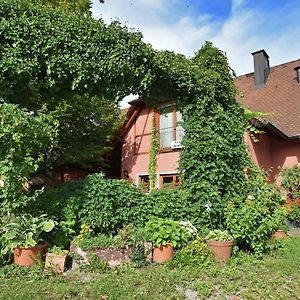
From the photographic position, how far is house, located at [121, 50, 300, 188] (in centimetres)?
1123

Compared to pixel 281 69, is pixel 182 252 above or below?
below

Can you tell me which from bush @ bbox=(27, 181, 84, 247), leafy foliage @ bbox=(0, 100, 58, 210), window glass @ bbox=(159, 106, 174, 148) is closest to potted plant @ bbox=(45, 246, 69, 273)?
bush @ bbox=(27, 181, 84, 247)

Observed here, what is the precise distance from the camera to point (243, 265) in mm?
5344

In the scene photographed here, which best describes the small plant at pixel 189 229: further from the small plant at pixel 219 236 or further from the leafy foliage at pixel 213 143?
the leafy foliage at pixel 213 143

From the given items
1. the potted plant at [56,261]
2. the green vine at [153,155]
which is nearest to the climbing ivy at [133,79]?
the potted plant at [56,261]

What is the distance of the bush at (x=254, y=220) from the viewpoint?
5859 millimetres

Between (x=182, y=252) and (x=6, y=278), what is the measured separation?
8.90ft

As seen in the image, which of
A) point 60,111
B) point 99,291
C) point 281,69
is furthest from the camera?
point 281,69

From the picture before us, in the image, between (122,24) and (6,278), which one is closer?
(6,278)

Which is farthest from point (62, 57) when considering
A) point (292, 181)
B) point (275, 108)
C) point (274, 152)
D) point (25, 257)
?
point (275, 108)

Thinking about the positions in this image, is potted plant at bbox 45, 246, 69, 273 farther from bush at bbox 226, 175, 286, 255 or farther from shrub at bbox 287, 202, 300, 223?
shrub at bbox 287, 202, 300, 223

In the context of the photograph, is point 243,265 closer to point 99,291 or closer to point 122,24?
point 99,291

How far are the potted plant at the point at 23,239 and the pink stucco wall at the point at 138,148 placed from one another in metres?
8.11

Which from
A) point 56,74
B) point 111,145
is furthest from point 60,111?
point 56,74
